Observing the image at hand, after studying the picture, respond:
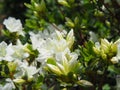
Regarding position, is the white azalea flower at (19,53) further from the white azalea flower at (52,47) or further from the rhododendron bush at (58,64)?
the white azalea flower at (52,47)

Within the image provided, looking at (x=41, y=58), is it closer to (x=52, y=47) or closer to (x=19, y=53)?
(x=52, y=47)

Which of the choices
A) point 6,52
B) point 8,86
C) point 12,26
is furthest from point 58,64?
point 12,26

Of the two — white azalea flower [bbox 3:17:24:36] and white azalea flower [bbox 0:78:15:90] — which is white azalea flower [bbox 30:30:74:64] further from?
white azalea flower [bbox 3:17:24:36]

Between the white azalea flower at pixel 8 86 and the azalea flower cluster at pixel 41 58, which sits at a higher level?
→ the azalea flower cluster at pixel 41 58

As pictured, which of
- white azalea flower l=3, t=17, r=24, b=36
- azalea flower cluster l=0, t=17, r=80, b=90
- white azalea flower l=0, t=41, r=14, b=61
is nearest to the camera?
azalea flower cluster l=0, t=17, r=80, b=90

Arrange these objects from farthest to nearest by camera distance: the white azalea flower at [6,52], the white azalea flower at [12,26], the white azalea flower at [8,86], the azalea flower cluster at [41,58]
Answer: the white azalea flower at [12,26] < the white azalea flower at [6,52] < the white azalea flower at [8,86] < the azalea flower cluster at [41,58]

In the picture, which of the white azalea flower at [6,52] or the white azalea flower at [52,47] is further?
the white azalea flower at [6,52]

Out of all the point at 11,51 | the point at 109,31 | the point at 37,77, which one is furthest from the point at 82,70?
the point at 109,31

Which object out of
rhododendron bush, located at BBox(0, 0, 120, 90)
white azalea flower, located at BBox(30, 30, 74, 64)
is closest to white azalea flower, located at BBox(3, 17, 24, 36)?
rhododendron bush, located at BBox(0, 0, 120, 90)

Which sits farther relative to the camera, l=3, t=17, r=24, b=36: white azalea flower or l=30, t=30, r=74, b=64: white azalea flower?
l=3, t=17, r=24, b=36: white azalea flower

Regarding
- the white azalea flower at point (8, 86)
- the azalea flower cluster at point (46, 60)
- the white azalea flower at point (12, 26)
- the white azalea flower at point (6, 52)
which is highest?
the white azalea flower at point (12, 26)

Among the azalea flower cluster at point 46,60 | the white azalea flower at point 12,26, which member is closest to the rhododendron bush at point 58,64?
the azalea flower cluster at point 46,60
